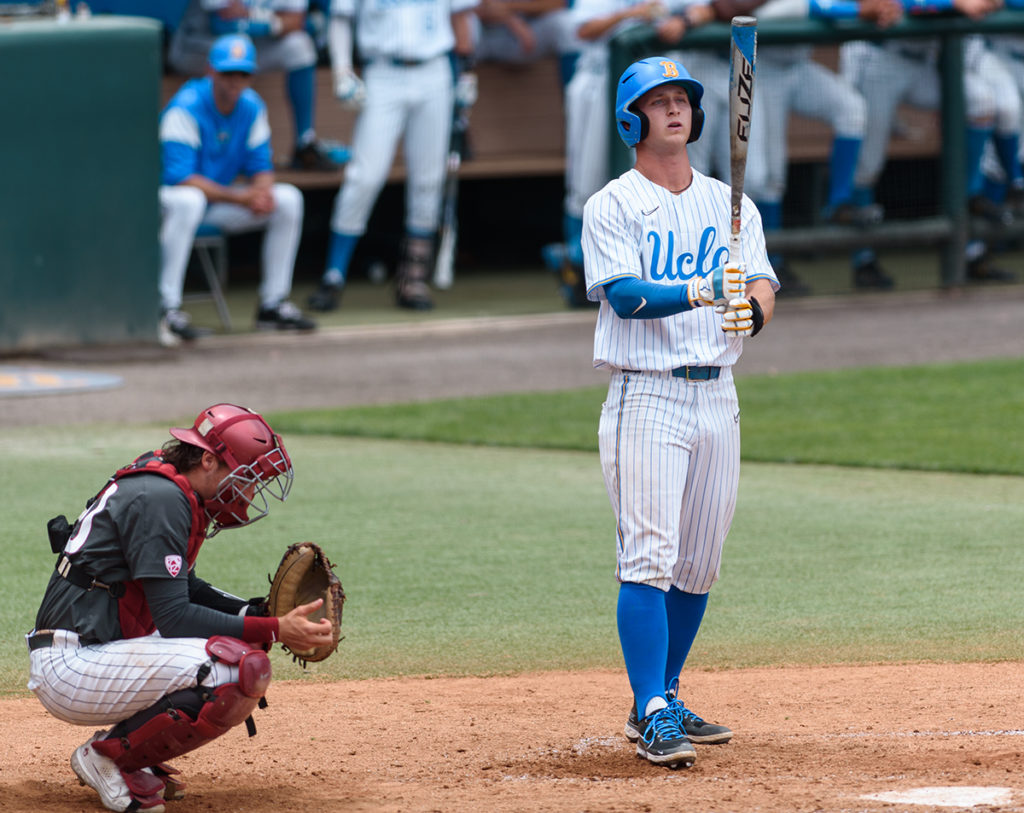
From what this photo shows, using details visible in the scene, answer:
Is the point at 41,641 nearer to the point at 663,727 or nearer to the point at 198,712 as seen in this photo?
the point at 198,712

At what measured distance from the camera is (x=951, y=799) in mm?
3734

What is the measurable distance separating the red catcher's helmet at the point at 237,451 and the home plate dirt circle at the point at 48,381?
6336 millimetres

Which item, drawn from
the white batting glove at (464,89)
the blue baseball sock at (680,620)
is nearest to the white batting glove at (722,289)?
the blue baseball sock at (680,620)

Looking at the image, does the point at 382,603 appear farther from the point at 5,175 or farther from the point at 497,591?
the point at 5,175

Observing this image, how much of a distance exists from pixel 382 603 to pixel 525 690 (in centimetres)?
107

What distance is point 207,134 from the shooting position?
11.1 m

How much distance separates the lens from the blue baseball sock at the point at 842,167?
1246 centimetres

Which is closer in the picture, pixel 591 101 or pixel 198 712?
pixel 198 712

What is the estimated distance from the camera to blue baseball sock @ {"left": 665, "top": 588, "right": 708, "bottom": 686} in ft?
14.6

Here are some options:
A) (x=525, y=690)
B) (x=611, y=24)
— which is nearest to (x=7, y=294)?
(x=611, y=24)

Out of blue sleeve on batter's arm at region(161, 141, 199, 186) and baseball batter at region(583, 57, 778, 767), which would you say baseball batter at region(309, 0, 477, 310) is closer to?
blue sleeve on batter's arm at region(161, 141, 199, 186)

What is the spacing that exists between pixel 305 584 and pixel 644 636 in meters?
0.85

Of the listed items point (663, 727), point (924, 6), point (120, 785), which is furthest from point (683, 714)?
point (924, 6)

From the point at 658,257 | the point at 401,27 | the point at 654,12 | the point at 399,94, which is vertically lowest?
the point at 658,257
